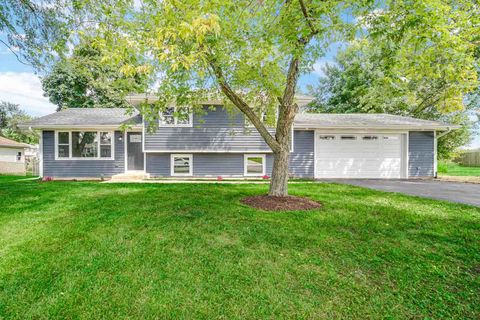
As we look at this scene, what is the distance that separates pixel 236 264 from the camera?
→ 2.83m

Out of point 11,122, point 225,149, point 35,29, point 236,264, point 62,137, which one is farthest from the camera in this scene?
point 11,122

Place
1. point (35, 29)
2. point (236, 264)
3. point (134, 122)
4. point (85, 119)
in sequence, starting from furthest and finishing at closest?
point (85, 119) < point (134, 122) < point (35, 29) < point (236, 264)

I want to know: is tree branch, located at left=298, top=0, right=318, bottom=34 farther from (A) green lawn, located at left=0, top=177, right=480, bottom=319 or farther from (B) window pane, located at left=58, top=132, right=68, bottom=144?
(B) window pane, located at left=58, top=132, right=68, bottom=144

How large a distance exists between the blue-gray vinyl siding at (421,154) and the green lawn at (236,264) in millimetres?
8219

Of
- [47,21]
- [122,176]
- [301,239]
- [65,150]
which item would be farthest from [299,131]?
[65,150]

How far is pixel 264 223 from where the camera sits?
4.14 meters

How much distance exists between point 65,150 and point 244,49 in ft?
35.3

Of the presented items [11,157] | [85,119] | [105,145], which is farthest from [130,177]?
[11,157]

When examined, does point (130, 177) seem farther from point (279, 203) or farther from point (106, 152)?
point (279, 203)

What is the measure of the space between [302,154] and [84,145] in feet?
33.8

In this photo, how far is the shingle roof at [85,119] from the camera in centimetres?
1110

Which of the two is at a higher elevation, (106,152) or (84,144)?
(84,144)

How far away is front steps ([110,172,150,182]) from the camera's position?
1092 cm

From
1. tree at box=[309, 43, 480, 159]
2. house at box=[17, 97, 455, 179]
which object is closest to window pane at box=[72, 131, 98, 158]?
house at box=[17, 97, 455, 179]
